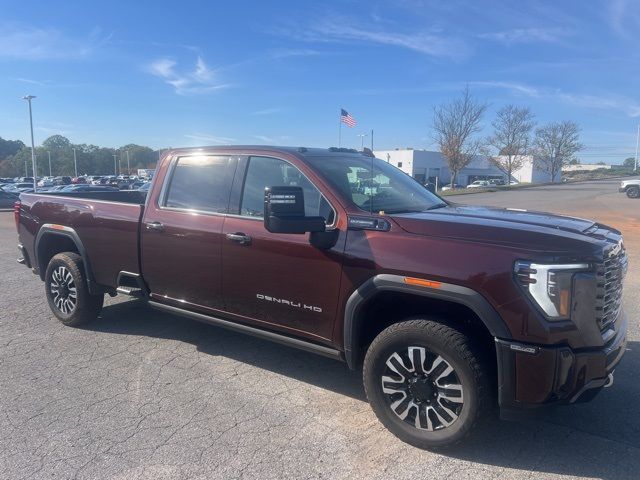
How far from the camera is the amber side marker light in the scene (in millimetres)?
3245

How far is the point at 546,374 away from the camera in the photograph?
2957 mm

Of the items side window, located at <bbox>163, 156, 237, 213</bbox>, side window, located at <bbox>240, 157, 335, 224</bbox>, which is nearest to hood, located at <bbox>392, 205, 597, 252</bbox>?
side window, located at <bbox>240, 157, 335, 224</bbox>

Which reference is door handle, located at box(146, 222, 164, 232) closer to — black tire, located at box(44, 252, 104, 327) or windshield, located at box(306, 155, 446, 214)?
black tire, located at box(44, 252, 104, 327)

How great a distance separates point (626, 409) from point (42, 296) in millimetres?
6954

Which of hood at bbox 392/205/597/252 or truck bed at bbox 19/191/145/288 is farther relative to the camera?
truck bed at bbox 19/191/145/288

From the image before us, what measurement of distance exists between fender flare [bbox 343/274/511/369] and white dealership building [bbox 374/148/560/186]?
58181mm

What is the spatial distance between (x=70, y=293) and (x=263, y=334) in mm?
2766

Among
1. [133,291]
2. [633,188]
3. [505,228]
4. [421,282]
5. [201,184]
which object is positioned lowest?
[633,188]

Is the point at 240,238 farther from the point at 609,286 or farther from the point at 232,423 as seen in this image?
the point at 609,286

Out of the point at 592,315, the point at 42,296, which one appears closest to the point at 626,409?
the point at 592,315

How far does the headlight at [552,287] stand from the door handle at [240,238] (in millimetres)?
2113

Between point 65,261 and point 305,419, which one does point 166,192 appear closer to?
point 65,261

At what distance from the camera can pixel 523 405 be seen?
3.06 meters

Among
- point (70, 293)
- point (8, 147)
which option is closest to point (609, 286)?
point (70, 293)
